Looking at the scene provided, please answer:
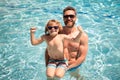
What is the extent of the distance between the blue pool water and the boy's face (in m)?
1.55

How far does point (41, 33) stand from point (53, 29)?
3644mm

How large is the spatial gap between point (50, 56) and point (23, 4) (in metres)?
6.60

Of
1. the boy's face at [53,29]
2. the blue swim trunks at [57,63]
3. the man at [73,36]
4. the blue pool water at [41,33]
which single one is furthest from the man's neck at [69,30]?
the blue pool water at [41,33]

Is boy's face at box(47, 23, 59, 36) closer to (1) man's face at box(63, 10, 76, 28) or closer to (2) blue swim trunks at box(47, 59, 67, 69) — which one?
(1) man's face at box(63, 10, 76, 28)

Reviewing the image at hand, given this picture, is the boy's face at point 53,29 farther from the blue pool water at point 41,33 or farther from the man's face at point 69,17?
the blue pool water at point 41,33

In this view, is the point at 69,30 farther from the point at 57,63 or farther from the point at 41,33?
the point at 41,33

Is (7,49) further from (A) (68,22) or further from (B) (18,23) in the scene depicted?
(A) (68,22)

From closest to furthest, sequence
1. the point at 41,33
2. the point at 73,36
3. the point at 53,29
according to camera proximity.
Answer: the point at 53,29, the point at 73,36, the point at 41,33

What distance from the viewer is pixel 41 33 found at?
7840mm

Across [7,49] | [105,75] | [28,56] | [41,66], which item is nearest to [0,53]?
[7,49]

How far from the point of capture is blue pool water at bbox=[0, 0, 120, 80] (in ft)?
19.1

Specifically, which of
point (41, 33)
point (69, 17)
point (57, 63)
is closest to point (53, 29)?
point (69, 17)

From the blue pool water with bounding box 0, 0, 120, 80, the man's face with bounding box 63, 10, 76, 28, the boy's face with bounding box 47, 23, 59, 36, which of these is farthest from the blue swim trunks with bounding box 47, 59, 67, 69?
the blue pool water with bounding box 0, 0, 120, 80

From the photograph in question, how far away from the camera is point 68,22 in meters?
4.31
